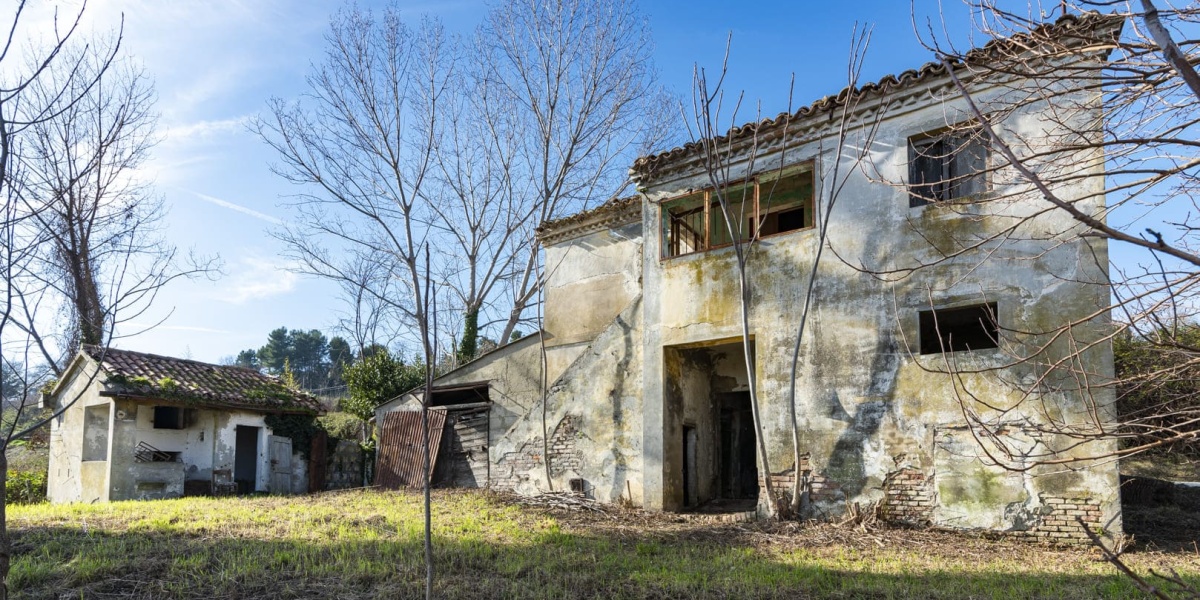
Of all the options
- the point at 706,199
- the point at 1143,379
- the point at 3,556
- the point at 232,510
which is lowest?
the point at 232,510

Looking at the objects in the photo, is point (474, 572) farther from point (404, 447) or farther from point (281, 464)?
point (281, 464)

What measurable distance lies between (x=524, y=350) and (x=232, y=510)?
7.10 m

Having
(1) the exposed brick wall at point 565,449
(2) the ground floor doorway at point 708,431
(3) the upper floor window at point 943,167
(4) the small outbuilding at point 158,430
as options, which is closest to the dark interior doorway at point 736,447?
(2) the ground floor doorway at point 708,431

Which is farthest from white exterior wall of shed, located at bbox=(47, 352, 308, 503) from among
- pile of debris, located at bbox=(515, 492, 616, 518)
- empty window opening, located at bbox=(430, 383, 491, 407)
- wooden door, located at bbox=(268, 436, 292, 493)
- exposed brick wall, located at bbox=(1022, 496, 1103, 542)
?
exposed brick wall, located at bbox=(1022, 496, 1103, 542)

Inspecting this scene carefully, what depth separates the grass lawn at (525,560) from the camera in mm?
6543

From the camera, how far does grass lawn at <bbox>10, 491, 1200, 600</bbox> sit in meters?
6.54

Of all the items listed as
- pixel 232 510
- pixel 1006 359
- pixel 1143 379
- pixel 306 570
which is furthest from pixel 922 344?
pixel 232 510

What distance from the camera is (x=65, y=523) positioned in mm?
9969

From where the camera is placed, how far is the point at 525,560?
7805 millimetres

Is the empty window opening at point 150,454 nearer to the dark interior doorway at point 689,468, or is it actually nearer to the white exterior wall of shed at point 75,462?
the white exterior wall of shed at point 75,462

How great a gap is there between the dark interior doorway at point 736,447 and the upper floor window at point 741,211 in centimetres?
323

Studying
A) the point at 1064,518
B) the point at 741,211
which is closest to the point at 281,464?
the point at 741,211

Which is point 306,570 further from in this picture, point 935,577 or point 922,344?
point 922,344

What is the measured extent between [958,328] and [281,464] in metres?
16.1
